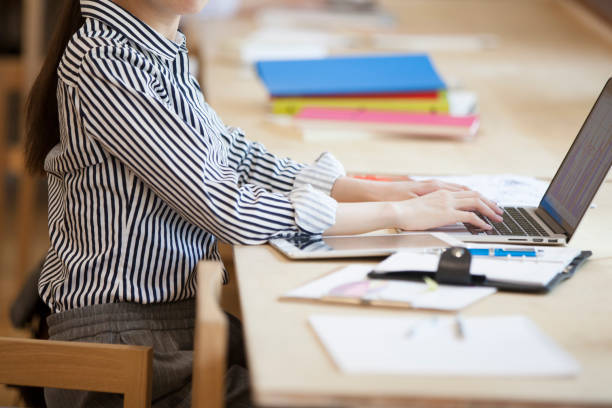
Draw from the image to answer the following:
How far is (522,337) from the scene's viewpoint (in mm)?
935

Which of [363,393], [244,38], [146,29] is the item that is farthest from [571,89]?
[363,393]

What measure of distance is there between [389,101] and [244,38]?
950mm

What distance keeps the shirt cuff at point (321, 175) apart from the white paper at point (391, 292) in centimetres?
43

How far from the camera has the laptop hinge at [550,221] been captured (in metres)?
1.29

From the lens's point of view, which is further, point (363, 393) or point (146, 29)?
point (146, 29)

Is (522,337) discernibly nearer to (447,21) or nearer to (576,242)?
(576,242)

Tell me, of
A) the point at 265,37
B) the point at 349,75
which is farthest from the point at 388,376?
the point at 265,37

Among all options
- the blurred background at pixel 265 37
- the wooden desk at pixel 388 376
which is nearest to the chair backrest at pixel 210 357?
the wooden desk at pixel 388 376

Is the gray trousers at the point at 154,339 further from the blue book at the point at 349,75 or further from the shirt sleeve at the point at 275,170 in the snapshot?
Answer: the blue book at the point at 349,75

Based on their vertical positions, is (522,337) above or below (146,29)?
below

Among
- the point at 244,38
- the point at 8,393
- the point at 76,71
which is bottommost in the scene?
the point at 8,393

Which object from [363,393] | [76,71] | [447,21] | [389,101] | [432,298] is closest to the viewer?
[363,393]

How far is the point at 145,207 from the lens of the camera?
128 cm

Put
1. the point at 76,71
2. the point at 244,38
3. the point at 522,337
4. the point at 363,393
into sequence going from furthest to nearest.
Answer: the point at 244,38
the point at 76,71
the point at 522,337
the point at 363,393
